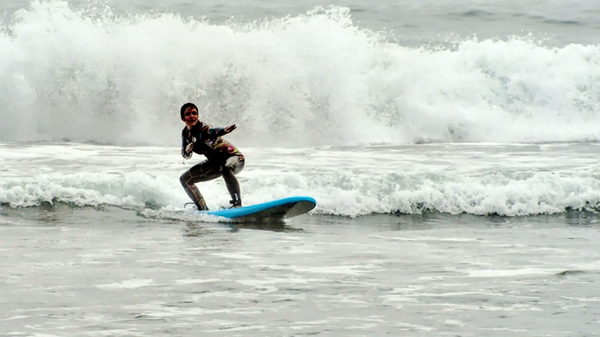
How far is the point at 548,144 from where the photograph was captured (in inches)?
679

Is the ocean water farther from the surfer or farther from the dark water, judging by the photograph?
the surfer

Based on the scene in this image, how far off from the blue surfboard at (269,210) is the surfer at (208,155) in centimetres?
26

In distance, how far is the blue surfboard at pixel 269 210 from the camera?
9.23 m

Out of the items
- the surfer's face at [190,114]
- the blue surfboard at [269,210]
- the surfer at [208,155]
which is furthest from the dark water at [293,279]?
the surfer's face at [190,114]

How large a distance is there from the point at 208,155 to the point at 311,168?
3.44m

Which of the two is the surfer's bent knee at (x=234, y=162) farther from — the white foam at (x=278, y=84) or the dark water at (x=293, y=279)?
the white foam at (x=278, y=84)

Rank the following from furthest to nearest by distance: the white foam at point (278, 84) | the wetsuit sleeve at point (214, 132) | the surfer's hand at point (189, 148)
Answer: the white foam at point (278, 84) → the wetsuit sleeve at point (214, 132) → the surfer's hand at point (189, 148)

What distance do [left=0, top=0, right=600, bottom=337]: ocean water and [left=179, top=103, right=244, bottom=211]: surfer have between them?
0.39 metres

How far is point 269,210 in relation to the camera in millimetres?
9281

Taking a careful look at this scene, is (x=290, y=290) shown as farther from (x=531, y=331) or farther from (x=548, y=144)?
(x=548, y=144)

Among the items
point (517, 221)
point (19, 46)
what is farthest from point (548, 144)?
point (19, 46)

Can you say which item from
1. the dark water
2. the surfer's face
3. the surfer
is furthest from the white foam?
the dark water

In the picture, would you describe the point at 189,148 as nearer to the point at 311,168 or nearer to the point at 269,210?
the point at 269,210

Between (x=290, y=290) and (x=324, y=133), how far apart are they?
1255cm
